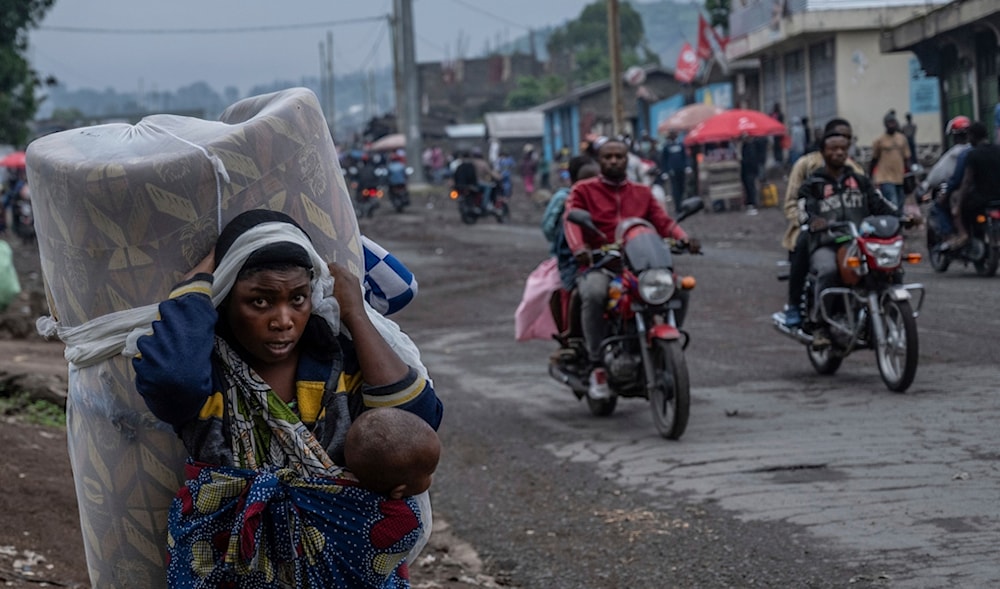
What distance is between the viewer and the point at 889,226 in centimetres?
824

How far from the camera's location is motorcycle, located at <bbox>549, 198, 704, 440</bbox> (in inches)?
289

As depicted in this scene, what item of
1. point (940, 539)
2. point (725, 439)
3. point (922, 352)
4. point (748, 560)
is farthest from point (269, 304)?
point (922, 352)

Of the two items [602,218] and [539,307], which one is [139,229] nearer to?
[602,218]

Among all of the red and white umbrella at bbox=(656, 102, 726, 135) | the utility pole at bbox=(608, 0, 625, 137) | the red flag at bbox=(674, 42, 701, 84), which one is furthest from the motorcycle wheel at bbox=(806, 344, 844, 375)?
the red flag at bbox=(674, 42, 701, 84)

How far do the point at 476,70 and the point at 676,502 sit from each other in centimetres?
9353

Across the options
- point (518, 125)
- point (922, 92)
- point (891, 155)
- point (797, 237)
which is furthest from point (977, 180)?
point (518, 125)

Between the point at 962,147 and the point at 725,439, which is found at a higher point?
the point at 962,147

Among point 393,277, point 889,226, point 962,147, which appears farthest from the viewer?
point 962,147

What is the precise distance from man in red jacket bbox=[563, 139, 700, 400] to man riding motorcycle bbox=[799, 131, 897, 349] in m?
1.20

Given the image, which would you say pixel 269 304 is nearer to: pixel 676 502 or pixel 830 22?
pixel 676 502

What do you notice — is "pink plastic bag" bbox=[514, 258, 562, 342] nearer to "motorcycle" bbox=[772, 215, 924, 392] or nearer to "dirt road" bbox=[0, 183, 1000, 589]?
"dirt road" bbox=[0, 183, 1000, 589]

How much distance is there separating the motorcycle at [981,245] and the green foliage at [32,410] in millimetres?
9597

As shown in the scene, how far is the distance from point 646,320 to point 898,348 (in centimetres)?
163

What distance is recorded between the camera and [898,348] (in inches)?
320
